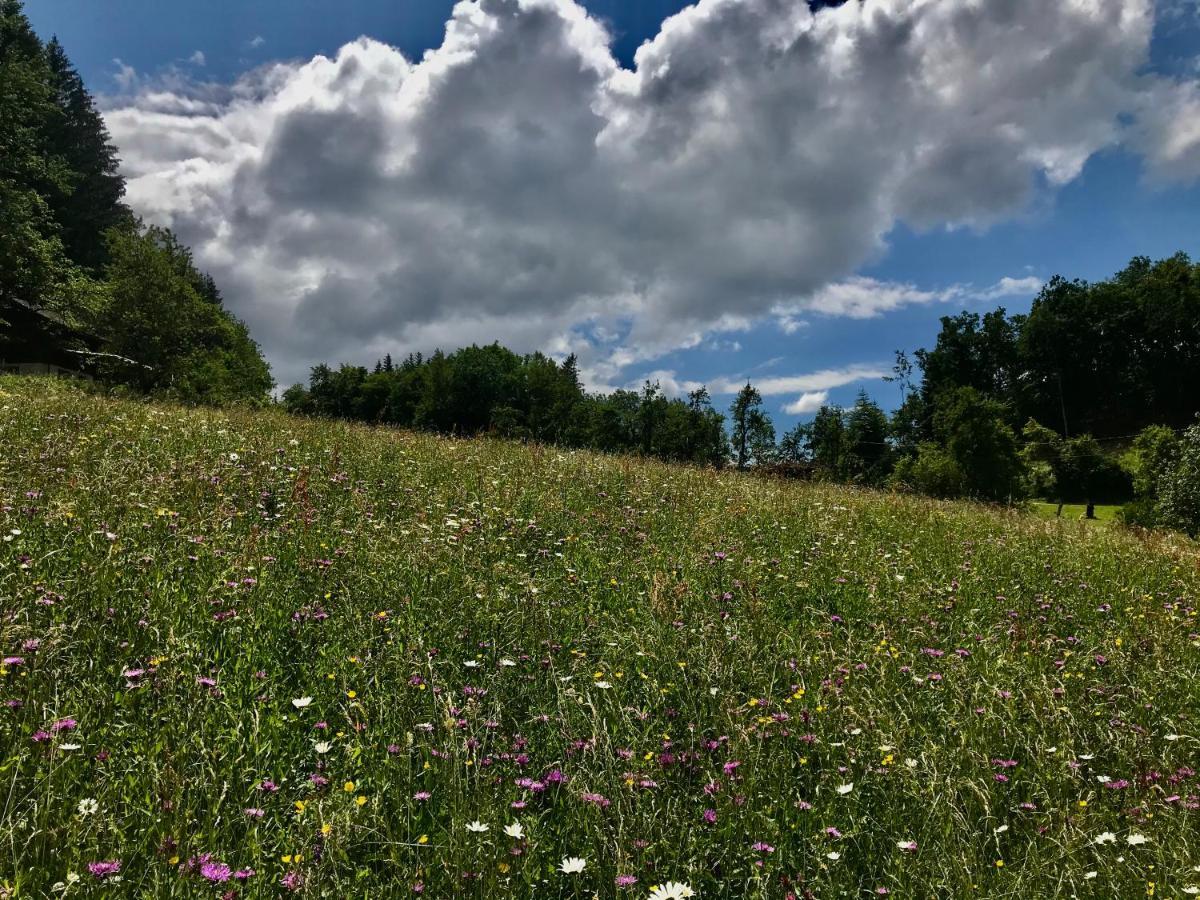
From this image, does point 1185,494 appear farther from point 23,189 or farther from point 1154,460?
point 23,189

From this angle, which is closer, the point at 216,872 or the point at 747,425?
the point at 216,872

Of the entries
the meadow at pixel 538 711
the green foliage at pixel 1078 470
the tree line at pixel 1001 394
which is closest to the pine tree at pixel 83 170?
the tree line at pixel 1001 394

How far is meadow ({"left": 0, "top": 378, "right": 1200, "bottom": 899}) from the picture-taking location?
2.53 m

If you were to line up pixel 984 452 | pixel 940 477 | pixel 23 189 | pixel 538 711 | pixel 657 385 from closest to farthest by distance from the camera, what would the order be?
pixel 538 711
pixel 23 189
pixel 984 452
pixel 940 477
pixel 657 385

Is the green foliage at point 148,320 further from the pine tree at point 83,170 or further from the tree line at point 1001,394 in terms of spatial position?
the tree line at point 1001,394

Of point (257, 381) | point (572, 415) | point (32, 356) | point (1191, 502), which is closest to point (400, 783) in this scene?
point (1191, 502)

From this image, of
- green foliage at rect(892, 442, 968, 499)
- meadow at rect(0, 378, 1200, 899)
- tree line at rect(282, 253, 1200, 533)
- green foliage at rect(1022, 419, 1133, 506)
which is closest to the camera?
meadow at rect(0, 378, 1200, 899)

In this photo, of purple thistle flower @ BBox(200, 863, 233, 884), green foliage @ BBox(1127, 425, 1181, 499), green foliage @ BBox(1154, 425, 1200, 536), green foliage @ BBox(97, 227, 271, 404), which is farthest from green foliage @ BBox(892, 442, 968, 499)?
green foliage @ BBox(97, 227, 271, 404)

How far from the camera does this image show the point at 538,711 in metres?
3.53

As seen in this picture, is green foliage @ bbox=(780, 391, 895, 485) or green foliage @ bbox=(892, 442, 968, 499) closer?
green foliage @ bbox=(892, 442, 968, 499)

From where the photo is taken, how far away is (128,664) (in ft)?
11.3

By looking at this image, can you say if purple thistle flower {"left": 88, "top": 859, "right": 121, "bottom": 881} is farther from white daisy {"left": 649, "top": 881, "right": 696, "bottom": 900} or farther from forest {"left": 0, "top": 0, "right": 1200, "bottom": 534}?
forest {"left": 0, "top": 0, "right": 1200, "bottom": 534}

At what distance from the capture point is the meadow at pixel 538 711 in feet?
8.29

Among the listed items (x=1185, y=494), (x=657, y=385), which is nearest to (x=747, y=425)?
(x=657, y=385)
